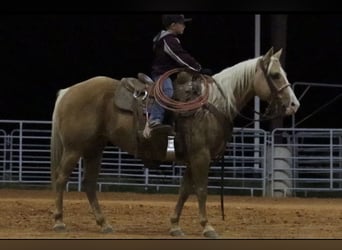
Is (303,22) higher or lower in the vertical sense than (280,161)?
higher

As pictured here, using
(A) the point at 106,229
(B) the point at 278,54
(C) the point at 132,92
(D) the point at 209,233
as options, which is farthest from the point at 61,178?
(B) the point at 278,54

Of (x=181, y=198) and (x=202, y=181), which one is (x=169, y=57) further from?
(x=181, y=198)

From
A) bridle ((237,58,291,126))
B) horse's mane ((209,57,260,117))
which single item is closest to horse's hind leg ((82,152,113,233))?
horse's mane ((209,57,260,117))

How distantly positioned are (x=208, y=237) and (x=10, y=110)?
1.90 m

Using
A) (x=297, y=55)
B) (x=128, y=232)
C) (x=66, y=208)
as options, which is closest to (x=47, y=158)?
(x=66, y=208)

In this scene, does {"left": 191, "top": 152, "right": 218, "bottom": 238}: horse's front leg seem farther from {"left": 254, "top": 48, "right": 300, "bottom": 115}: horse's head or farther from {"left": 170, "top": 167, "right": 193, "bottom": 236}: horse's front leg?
{"left": 254, "top": 48, "right": 300, "bottom": 115}: horse's head

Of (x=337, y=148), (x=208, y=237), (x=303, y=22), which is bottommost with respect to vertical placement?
(x=208, y=237)

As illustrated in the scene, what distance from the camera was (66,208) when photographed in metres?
8.88

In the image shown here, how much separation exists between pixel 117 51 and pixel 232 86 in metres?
1.05

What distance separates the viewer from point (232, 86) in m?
7.98

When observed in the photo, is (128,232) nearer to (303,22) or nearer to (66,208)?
(66,208)

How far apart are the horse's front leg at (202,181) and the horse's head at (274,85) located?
23.1 inches

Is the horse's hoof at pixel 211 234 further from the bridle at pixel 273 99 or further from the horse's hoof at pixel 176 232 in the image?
the bridle at pixel 273 99

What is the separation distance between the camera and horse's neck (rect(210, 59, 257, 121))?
7.97m
